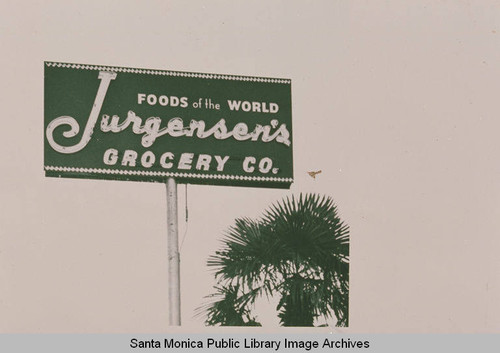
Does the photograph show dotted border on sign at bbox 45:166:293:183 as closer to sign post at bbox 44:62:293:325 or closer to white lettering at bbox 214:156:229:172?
sign post at bbox 44:62:293:325

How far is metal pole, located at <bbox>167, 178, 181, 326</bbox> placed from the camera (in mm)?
9891

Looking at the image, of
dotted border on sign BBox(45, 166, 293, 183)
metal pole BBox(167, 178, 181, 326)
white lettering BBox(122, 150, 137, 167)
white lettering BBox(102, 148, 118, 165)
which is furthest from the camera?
white lettering BBox(122, 150, 137, 167)

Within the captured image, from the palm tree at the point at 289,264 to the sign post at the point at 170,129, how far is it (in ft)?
1.54

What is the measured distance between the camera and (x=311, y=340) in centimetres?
896

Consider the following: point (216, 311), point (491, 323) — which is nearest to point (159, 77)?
point (216, 311)

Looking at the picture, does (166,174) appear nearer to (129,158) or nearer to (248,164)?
(129,158)

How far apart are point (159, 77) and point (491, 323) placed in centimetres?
428

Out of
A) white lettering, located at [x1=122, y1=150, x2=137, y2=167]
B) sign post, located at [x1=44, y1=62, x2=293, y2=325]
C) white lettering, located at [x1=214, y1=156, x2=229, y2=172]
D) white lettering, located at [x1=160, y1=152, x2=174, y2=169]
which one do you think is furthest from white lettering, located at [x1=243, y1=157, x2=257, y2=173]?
white lettering, located at [x1=122, y1=150, x2=137, y2=167]

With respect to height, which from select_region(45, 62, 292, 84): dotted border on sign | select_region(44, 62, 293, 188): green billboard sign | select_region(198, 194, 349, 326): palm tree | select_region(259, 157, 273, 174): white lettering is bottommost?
select_region(198, 194, 349, 326): palm tree

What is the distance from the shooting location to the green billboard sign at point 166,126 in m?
10.4

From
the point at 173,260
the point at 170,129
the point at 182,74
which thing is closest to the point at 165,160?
the point at 170,129

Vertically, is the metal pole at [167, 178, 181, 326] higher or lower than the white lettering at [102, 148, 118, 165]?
lower

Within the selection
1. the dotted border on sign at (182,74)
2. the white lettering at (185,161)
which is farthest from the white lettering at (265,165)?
the dotted border on sign at (182,74)

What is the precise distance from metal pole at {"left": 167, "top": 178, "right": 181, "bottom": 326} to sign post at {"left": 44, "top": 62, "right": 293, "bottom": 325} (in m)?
0.01
